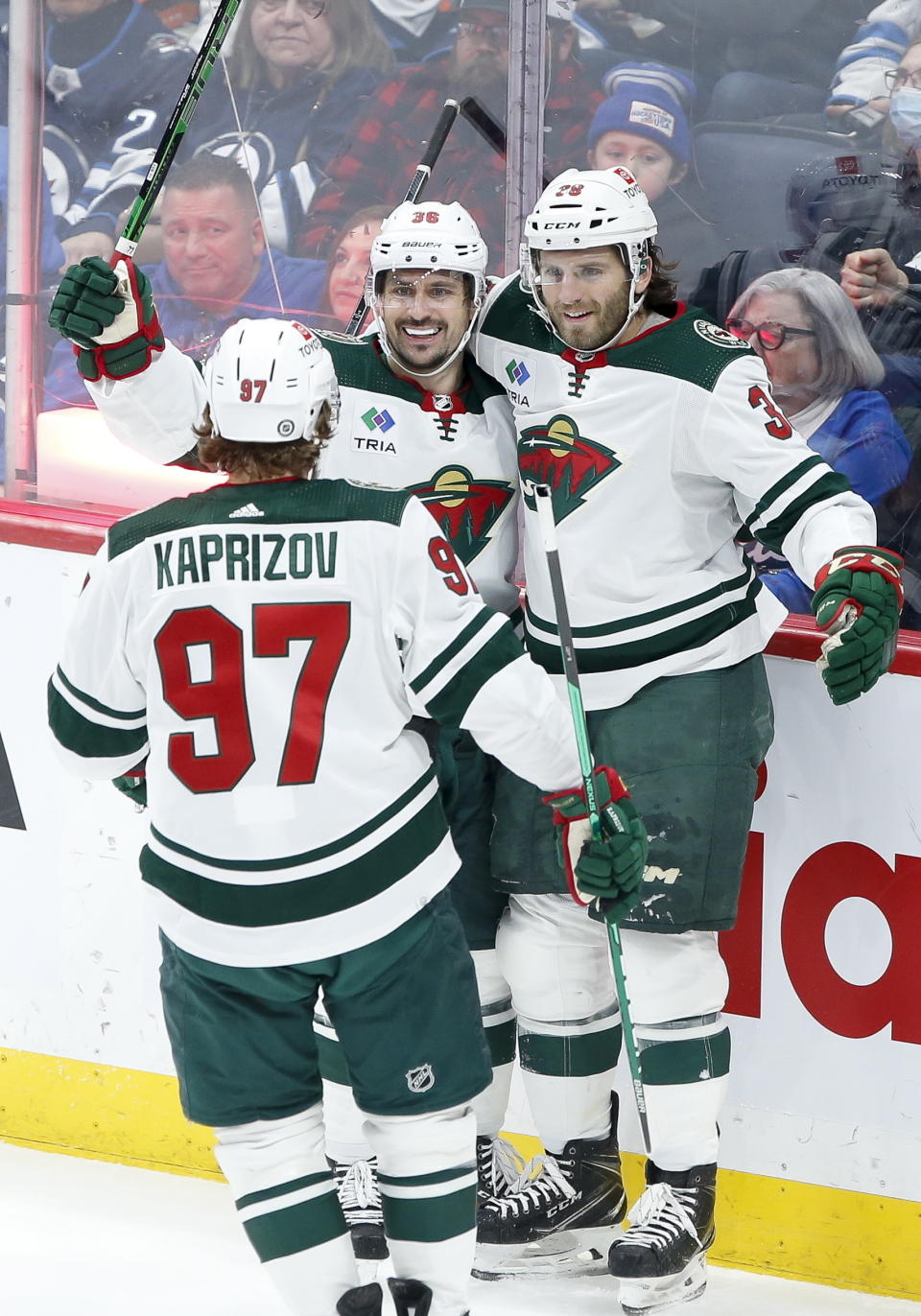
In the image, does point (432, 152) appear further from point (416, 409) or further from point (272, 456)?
point (272, 456)

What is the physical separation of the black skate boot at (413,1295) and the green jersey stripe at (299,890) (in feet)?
1.65

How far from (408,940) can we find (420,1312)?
0.48 m

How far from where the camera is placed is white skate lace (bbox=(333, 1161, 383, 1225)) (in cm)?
272

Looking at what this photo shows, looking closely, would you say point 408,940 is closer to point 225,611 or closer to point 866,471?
point 225,611

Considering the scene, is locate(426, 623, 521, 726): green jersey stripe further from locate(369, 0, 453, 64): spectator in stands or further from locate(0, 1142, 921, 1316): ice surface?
locate(369, 0, 453, 64): spectator in stands

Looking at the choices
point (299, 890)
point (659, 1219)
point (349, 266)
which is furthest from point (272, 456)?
point (349, 266)

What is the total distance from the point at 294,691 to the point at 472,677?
0.21 m

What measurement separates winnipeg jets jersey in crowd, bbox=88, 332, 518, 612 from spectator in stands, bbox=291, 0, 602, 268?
66 centimetres

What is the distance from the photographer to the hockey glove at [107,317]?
245 cm

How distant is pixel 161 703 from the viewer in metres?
2.06

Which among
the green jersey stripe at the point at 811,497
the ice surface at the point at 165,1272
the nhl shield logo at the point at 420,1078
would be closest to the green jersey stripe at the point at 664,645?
the green jersey stripe at the point at 811,497

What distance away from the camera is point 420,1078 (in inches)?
83.9

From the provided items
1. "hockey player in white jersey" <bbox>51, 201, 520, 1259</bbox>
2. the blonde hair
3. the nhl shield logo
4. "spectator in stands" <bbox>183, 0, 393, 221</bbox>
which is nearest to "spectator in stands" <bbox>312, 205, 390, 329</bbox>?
"spectator in stands" <bbox>183, 0, 393, 221</bbox>

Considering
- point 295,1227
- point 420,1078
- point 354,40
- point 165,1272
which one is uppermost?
point 354,40
